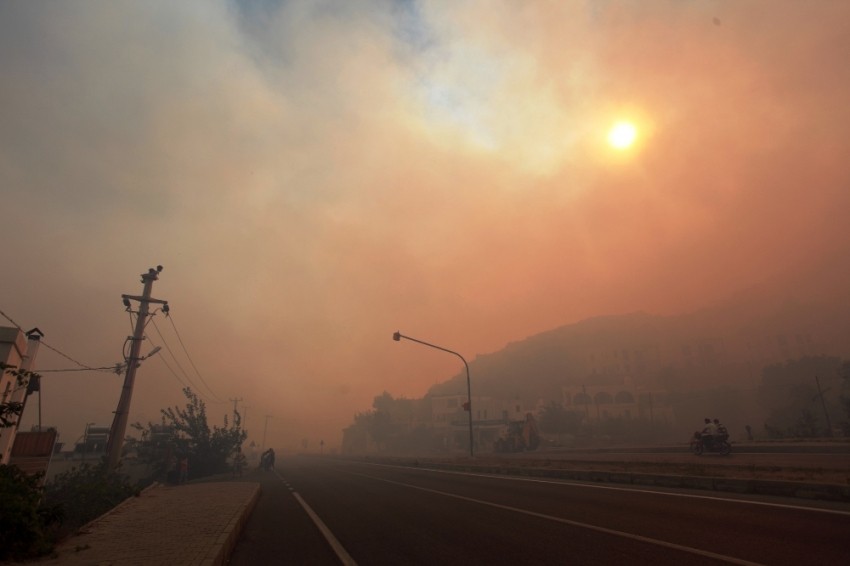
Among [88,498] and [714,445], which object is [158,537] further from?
[714,445]

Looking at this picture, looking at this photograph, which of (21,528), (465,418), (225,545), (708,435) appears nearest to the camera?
(21,528)

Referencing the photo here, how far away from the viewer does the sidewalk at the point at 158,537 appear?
5.84 metres

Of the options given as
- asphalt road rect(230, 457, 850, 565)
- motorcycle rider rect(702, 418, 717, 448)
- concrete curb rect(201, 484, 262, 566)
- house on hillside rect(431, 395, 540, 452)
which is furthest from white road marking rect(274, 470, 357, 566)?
house on hillside rect(431, 395, 540, 452)

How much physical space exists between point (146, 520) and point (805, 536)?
12.1 m

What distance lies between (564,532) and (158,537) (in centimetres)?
691

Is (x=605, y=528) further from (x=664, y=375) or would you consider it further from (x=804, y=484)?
(x=664, y=375)

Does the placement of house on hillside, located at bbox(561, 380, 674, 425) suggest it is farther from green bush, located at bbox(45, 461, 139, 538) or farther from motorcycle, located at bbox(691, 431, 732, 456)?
green bush, located at bbox(45, 461, 139, 538)

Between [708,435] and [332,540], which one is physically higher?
[708,435]

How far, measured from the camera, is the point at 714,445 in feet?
76.5

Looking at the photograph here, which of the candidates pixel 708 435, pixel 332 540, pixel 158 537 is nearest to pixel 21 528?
pixel 158 537

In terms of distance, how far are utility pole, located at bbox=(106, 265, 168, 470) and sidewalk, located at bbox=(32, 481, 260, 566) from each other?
15592 mm

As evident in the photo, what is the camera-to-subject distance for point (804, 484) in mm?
9562

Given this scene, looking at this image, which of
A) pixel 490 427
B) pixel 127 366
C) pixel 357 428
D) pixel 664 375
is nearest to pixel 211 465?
pixel 127 366

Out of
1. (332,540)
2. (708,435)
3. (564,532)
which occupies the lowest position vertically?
(332,540)
